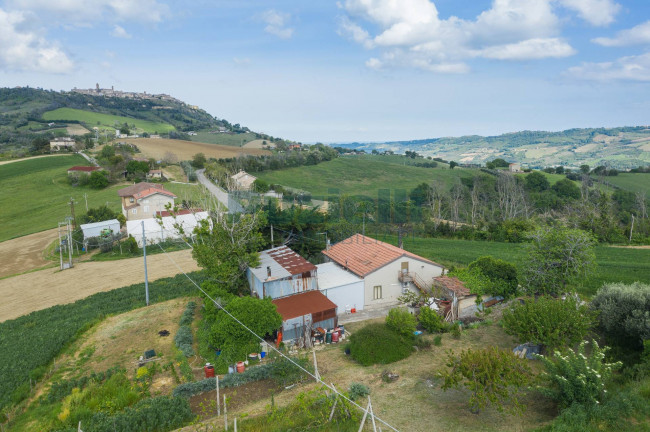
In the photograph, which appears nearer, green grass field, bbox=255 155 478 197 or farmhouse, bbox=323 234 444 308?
farmhouse, bbox=323 234 444 308

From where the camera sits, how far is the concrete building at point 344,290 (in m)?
22.0

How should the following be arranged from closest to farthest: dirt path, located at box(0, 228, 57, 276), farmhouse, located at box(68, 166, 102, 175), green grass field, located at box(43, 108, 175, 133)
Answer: dirt path, located at box(0, 228, 57, 276), farmhouse, located at box(68, 166, 102, 175), green grass field, located at box(43, 108, 175, 133)

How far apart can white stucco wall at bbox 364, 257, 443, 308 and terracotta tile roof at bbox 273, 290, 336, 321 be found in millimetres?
3666

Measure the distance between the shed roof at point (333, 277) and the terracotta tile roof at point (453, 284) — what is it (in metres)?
4.81

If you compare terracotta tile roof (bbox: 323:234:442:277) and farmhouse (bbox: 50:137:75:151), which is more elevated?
farmhouse (bbox: 50:137:75:151)

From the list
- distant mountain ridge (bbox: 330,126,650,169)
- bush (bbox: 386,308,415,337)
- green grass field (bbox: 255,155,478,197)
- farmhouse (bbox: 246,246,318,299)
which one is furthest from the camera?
distant mountain ridge (bbox: 330,126,650,169)

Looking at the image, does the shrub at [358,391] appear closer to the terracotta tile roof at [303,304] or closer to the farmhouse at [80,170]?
the terracotta tile roof at [303,304]

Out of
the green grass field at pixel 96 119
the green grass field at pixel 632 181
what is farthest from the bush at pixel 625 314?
the green grass field at pixel 96 119

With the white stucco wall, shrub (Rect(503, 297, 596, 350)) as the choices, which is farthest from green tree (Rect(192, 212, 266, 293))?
shrub (Rect(503, 297, 596, 350))

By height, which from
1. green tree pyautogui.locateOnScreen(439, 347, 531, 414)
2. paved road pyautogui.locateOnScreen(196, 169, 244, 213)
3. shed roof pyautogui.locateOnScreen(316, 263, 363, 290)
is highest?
paved road pyautogui.locateOnScreen(196, 169, 244, 213)

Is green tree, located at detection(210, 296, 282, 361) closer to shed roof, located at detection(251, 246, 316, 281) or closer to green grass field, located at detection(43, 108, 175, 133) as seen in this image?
shed roof, located at detection(251, 246, 316, 281)

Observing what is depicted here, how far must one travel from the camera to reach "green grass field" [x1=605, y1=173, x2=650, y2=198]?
72.7 metres

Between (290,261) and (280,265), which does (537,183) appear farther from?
(280,265)

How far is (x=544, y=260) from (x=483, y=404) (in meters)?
11.7
